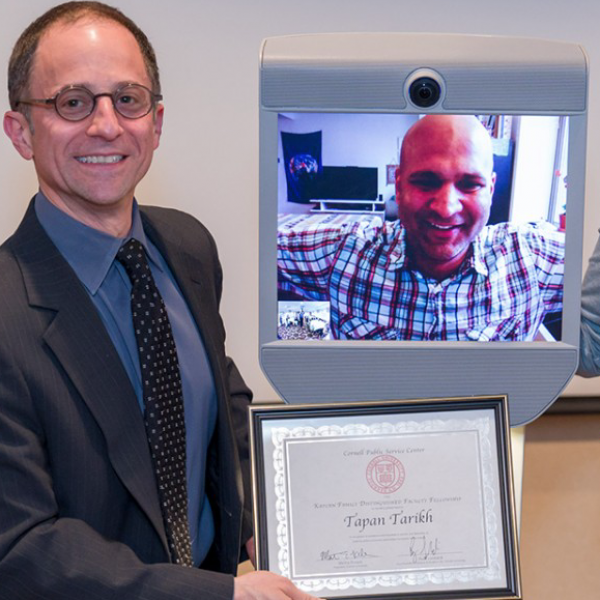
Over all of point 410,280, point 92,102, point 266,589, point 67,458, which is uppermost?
point 92,102

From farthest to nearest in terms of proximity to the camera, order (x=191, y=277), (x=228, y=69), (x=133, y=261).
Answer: (x=228, y=69)
(x=191, y=277)
(x=133, y=261)

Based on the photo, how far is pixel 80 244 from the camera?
1.24 metres

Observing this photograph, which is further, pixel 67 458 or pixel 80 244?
pixel 80 244

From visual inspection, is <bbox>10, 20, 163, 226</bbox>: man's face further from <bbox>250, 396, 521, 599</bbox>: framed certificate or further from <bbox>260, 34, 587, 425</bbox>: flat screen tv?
<bbox>250, 396, 521, 599</bbox>: framed certificate

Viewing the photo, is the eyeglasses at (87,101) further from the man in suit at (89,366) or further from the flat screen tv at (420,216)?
the flat screen tv at (420,216)

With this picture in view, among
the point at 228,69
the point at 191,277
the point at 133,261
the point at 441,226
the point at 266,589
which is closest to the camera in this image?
the point at 266,589

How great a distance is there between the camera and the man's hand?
1.05m

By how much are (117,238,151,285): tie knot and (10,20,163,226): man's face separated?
2.5 inches

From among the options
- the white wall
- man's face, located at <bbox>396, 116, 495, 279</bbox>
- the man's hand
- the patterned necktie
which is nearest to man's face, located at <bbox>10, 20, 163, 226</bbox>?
the patterned necktie

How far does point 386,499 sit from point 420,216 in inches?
13.6

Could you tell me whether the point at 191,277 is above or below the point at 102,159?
below
